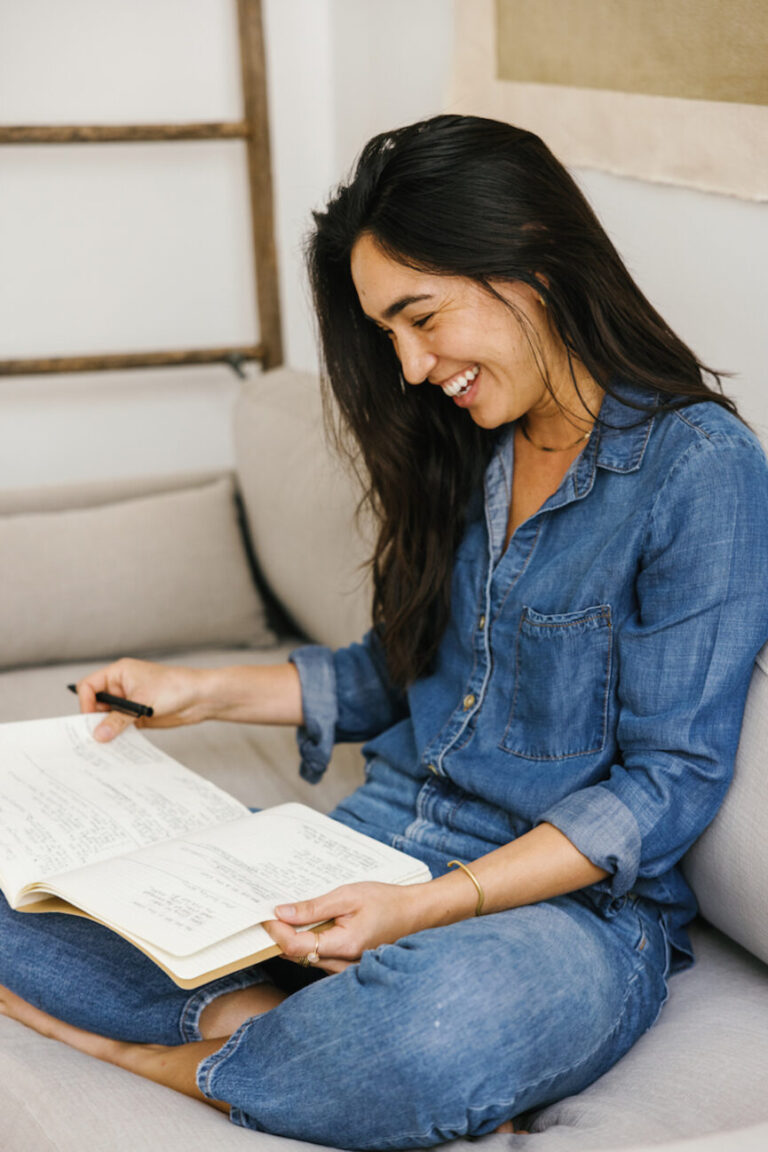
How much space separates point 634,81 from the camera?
1.41 m

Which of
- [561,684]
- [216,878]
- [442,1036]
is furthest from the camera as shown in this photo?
[561,684]

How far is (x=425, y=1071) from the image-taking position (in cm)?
86

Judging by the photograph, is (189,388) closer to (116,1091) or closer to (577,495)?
(577,495)

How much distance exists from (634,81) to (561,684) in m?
0.77

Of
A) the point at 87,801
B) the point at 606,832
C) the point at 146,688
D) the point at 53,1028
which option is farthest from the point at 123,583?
the point at 606,832

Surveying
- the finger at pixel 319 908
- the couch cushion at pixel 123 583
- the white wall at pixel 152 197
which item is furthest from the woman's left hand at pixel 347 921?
the white wall at pixel 152 197

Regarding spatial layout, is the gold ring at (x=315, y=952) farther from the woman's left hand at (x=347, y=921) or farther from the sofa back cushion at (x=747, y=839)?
the sofa back cushion at (x=747, y=839)

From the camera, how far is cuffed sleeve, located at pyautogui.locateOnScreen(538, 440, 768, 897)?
0.98 meters

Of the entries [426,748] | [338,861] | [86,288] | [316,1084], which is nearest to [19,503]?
[86,288]

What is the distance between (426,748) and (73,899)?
16.1 inches

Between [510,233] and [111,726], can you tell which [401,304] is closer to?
[510,233]

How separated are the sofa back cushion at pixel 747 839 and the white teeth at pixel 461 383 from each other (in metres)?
0.37

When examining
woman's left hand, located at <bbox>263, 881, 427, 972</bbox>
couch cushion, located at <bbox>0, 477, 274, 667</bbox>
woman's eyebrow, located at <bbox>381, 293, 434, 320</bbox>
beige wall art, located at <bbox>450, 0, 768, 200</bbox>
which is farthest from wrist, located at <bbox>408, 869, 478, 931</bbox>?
couch cushion, located at <bbox>0, 477, 274, 667</bbox>

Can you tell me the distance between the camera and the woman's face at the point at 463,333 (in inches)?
42.4
